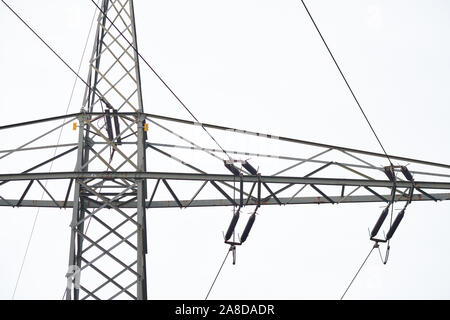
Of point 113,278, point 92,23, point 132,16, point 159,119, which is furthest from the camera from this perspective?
point 92,23

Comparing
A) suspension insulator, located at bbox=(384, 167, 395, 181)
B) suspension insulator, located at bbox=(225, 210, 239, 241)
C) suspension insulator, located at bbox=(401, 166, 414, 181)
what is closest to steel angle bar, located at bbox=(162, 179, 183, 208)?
suspension insulator, located at bbox=(225, 210, 239, 241)

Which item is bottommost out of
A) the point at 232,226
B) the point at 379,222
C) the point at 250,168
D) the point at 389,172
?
the point at 232,226

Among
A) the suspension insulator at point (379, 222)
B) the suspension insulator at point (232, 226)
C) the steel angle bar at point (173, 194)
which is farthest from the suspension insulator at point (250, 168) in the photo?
the suspension insulator at point (379, 222)

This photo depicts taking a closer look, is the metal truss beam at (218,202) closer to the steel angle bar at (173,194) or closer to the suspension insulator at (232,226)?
the steel angle bar at (173,194)

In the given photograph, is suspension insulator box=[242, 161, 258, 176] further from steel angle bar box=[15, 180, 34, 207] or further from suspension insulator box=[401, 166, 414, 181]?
steel angle bar box=[15, 180, 34, 207]

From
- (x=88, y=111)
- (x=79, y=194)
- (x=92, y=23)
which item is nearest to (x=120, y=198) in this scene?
(x=79, y=194)

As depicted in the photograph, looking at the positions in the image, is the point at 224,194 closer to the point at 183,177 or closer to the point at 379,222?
the point at 183,177

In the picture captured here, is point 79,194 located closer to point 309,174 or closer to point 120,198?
point 120,198

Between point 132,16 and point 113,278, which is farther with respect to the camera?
point 132,16

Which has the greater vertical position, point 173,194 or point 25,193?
point 25,193

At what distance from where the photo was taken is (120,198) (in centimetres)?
1798

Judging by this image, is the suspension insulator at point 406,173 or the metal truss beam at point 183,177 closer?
the metal truss beam at point 183,177

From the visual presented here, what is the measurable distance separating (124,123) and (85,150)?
109 cm

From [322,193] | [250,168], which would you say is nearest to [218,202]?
[250,168]
